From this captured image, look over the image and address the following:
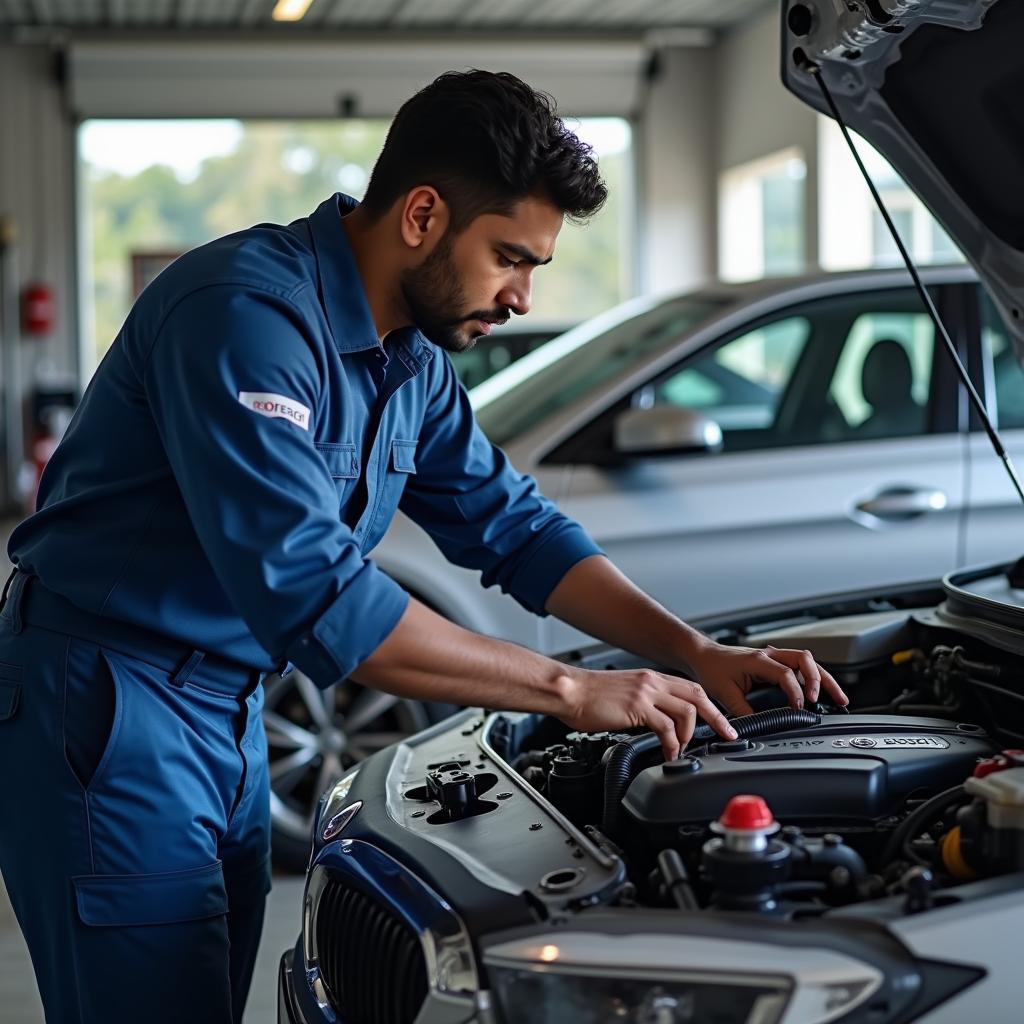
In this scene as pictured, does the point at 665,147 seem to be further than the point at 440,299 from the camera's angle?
Yes

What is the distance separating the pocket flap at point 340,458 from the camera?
1882 mm

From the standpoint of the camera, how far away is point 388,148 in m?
1.87

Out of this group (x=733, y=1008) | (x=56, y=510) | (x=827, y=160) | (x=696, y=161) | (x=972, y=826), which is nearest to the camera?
(x=733, y=1008)

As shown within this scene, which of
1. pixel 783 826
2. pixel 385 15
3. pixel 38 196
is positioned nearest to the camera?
pixel 783 826

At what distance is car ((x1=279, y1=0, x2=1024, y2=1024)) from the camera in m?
1.36

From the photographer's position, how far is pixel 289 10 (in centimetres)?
1046

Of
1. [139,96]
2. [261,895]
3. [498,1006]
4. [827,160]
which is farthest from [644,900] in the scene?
[139,96]

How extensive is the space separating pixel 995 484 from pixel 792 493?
0.55m

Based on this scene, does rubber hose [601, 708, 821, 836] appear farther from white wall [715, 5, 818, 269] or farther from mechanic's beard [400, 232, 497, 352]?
white wall [715, 5, 818, 269]

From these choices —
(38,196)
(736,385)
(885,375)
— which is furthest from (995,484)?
(38,196)

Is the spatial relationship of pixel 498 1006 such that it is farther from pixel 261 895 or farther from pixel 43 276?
pixel 43 276

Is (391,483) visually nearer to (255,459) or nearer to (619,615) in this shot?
(619,615)

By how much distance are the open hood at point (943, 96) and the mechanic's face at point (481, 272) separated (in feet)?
1.76

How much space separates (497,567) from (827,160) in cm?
820
